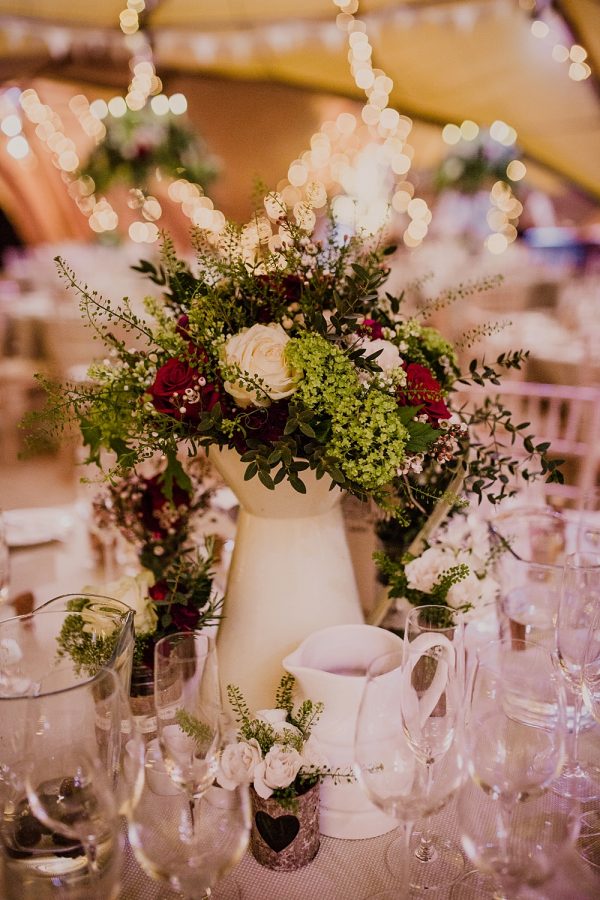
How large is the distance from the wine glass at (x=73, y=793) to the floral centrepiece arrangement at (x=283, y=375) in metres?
0.35

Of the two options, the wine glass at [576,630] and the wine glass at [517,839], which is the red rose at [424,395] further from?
the wine glass at [517,839]

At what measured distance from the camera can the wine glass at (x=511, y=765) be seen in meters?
0.74

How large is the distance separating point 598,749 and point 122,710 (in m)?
0.72

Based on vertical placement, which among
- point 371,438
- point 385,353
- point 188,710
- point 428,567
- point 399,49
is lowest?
point 188,710

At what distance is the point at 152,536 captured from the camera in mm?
1379

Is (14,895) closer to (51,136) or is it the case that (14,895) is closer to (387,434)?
(387,434)

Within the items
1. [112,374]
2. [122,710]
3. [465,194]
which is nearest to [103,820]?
[122,710]

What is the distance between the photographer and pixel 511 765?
85 cm

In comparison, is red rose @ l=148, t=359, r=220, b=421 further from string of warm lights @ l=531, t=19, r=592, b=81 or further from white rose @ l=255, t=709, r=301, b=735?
string of warm lights @ l=531, t=19, r=592, b=81

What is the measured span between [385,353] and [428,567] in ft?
1.10

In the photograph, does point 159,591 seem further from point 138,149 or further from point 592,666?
point 138,149

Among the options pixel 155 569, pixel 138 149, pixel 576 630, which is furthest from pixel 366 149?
pixel 576 630

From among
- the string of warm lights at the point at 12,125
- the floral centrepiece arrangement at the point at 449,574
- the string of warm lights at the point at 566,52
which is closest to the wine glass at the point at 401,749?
the floral centrepiece arrangement at the point at 449,574

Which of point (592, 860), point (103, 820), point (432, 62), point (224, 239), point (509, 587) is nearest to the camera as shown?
point (103, 820)
